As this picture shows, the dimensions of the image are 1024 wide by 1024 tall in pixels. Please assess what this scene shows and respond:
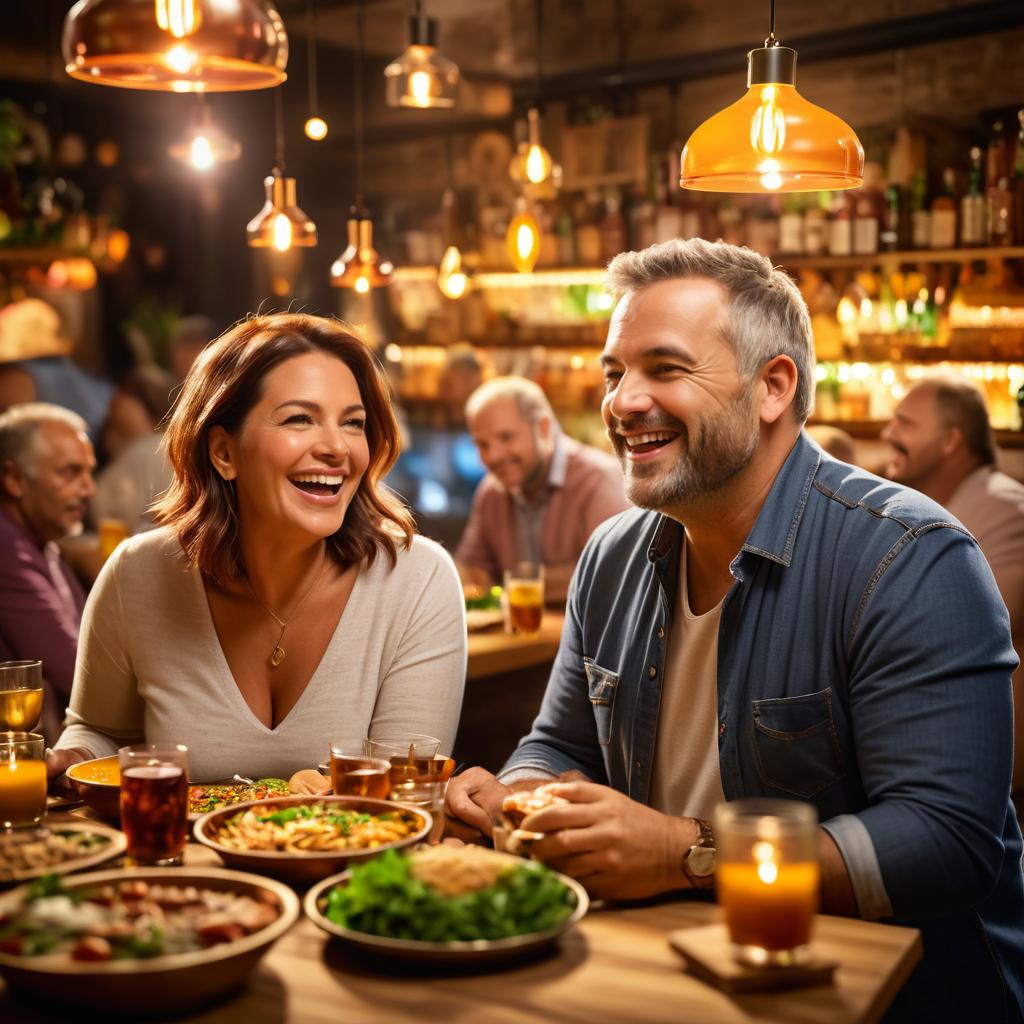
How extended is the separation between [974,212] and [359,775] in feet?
16.2

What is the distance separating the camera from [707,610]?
86.8 inches

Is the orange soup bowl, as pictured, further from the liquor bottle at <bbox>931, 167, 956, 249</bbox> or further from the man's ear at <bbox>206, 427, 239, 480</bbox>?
the liquor bottle at <bbox>931, 167, 956, 249</bbox>

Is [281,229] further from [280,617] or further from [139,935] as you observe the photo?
[139,935]

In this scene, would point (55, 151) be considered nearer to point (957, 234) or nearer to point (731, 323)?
point (957, 234)

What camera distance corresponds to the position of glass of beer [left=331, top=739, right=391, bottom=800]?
6.19 feet

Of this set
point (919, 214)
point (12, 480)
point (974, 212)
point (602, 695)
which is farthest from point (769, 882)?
point (919, 214)

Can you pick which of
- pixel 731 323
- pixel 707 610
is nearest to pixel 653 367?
pixel 731 323

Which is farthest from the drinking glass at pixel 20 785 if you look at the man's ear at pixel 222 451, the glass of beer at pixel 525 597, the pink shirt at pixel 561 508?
the pink shirt at pixel 561 508

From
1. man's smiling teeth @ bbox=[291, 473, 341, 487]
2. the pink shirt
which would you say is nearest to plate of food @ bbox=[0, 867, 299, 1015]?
man's smiling teeth @ bbox=[291, 473, 341, 487]

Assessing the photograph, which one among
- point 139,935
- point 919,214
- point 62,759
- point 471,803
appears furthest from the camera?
point 919,214

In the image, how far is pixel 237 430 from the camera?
2512 mm

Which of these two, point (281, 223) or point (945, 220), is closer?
point (281, 223)

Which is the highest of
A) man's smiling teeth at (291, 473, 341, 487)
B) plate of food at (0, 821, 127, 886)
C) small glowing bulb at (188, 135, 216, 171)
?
small glowing bulb at (188, 135, 216, 171)

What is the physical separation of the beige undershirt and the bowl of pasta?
52cm
